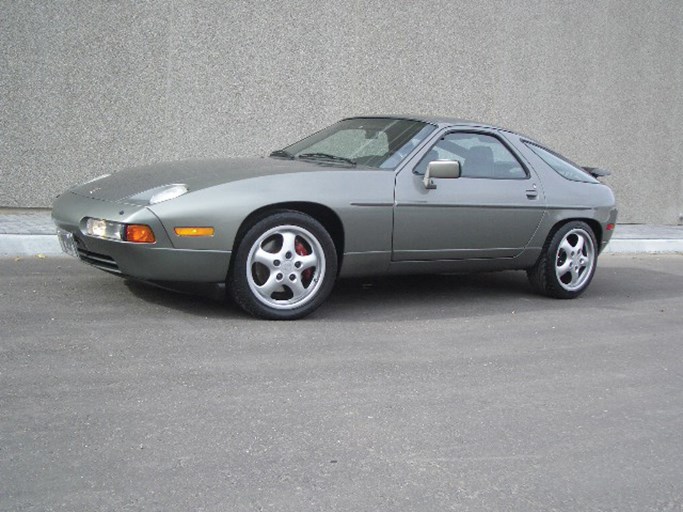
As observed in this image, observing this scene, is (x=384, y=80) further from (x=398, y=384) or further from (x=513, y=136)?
(x=398, y=384)

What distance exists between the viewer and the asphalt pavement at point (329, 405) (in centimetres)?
338

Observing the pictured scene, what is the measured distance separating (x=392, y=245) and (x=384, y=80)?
542 centimetres

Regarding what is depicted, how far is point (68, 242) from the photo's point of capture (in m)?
5.99

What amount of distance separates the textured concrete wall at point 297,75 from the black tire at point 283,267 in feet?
15.7

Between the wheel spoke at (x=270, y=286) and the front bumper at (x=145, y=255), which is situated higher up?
the front bumper at (x=145, y=255)

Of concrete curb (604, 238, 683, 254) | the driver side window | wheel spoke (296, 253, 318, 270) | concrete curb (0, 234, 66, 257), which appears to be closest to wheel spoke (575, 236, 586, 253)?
the driver side window

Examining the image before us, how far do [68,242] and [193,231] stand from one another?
95 centimetres

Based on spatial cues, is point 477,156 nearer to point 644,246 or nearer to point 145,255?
point 145,255

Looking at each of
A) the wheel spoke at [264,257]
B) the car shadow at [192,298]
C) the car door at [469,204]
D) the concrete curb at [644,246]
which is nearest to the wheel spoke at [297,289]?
the wheel spoke at [264,257]

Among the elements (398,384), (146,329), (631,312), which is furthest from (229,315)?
(631,312)

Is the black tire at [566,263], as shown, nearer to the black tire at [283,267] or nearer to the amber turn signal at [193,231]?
the black tire at [283,267]

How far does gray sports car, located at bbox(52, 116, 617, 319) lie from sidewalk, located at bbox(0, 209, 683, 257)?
1.81 m

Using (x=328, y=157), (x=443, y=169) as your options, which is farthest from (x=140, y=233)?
(x=443, y=169)

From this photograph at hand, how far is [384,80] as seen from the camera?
1132cm
